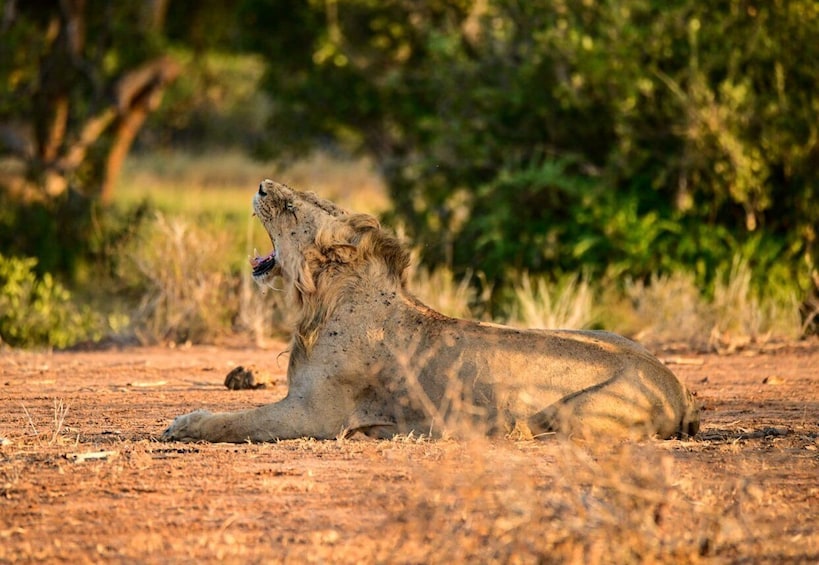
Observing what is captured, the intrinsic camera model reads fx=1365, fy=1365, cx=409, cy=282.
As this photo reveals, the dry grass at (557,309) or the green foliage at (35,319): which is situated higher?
the dry grass at (557,309)

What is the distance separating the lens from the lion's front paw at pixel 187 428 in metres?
6.61

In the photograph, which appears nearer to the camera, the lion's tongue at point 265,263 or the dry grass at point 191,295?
the lion's tongue at point 265,263

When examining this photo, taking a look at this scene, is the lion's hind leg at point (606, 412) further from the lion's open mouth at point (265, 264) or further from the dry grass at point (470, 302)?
the dry grass at point (470, 302)

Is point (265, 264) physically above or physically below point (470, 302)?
above

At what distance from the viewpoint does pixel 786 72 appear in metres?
14.5

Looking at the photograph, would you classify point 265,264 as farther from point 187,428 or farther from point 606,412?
point 606,412

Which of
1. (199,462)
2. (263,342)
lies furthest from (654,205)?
(199,462)

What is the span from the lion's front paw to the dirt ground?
3.8 inches

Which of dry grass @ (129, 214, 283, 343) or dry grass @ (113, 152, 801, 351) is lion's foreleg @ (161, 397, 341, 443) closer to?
dry grass @ (113, 152, 801, 351)

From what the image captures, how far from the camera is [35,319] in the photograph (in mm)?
12266

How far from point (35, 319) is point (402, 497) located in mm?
7801

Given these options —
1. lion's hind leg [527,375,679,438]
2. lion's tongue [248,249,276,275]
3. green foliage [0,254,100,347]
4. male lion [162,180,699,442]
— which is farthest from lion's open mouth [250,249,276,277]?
green foliage [0,254,100,347]

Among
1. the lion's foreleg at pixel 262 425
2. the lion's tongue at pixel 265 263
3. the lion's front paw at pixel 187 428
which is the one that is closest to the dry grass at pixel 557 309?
the lion's tongue at pixel 265 263

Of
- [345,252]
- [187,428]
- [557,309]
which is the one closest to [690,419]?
[345,252]
